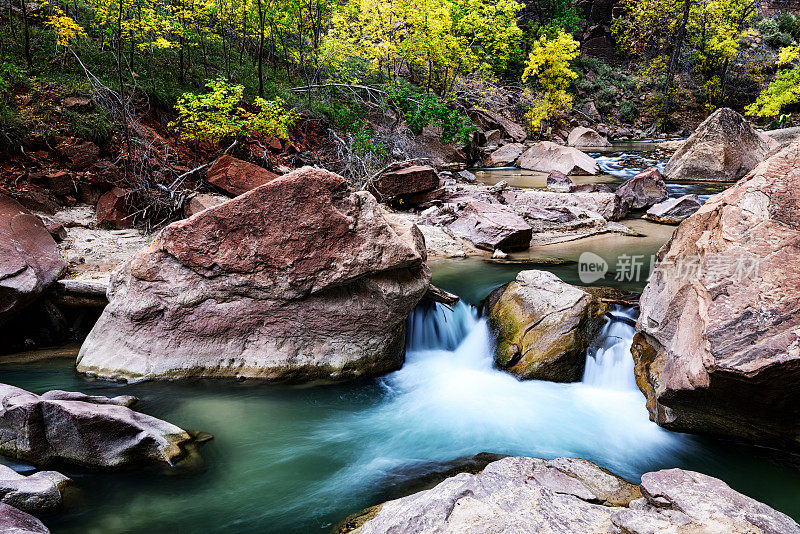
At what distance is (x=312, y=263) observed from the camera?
553 cm

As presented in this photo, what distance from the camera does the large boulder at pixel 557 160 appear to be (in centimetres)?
1881

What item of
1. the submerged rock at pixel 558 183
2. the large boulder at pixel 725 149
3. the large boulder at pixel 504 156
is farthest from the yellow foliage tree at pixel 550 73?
the submerged rock at pixel 558 183

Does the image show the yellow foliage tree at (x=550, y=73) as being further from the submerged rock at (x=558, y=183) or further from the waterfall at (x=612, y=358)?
the waterfall at (x=612, y=358)

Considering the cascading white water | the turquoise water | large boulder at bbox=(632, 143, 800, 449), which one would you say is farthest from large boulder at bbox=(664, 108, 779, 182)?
the turquoise water

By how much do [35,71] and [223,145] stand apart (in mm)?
4093

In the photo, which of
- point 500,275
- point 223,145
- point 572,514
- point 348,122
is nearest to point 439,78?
point 348,122

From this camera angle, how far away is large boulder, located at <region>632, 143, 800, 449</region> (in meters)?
3.61

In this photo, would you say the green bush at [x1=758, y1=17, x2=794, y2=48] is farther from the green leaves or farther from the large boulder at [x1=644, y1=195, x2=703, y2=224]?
the green leaves

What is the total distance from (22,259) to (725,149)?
19343 millimetres

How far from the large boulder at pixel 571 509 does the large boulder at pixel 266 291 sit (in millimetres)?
2840

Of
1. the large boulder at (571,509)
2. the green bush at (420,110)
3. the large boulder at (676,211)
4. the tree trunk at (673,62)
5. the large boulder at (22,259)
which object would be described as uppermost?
the tree trunk at (673,62)

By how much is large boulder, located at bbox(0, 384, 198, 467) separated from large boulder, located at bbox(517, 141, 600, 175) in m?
18.1

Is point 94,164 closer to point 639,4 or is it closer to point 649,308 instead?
point 649,308

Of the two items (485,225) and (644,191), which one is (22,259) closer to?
(485,225)
